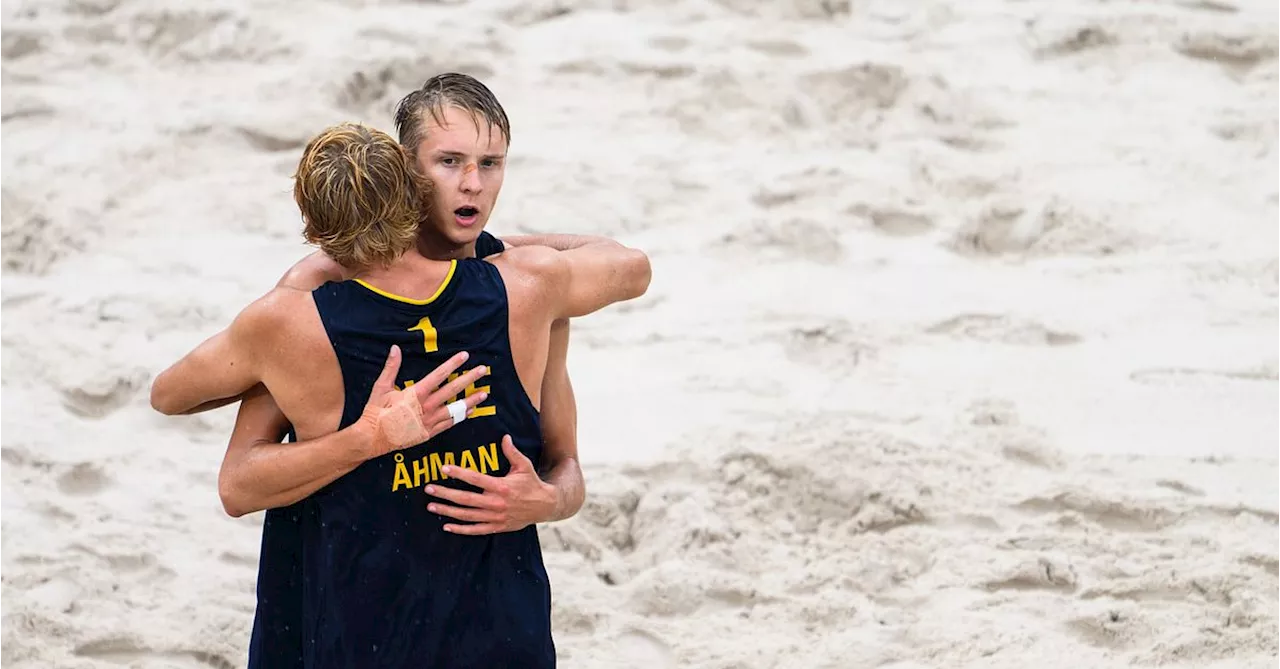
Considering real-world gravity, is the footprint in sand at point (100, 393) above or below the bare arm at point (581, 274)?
below

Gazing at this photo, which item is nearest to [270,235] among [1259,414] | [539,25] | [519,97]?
[519,97]

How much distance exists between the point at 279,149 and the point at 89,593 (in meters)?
2.29

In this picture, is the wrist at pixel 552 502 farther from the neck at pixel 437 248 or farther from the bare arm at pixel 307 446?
the neck at pixel 437 248

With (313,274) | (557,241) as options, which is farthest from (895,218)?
(313,274)

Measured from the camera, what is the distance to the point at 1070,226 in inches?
231

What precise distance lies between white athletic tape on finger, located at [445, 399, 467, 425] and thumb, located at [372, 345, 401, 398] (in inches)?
4.2

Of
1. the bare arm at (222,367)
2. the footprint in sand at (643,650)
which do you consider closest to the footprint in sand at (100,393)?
the footprint in sand at (643,650)

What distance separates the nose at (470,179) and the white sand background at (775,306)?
1.56 meters

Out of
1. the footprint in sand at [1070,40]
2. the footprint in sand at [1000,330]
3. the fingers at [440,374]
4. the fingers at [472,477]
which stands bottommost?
the footprint in sand at [1000,330]

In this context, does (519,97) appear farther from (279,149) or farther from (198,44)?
(198,44)

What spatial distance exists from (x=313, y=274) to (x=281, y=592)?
24.4 inches

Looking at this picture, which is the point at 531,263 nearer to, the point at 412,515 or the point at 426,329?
the point at 426,329

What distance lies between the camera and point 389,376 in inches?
115

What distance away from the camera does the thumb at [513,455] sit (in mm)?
3029
